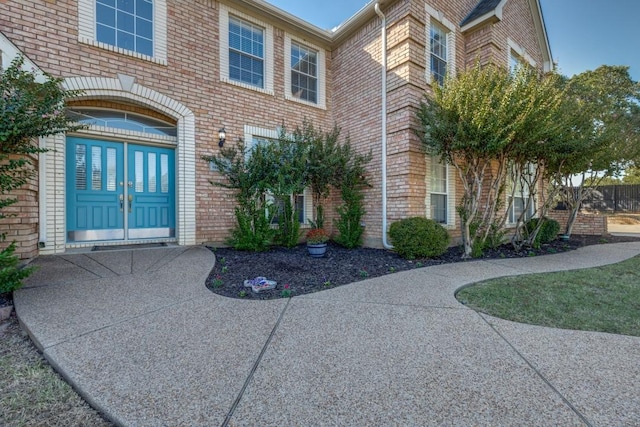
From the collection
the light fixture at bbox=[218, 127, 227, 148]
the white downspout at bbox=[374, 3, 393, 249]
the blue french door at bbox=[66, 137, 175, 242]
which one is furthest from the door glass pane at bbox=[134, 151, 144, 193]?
the white downspout at bbox=[374, 3, 393, 249]

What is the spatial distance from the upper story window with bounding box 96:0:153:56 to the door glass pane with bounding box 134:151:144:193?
2.11m

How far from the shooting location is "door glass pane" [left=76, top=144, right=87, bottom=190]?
5.61 m

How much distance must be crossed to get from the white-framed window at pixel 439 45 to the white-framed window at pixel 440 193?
2.14 metres

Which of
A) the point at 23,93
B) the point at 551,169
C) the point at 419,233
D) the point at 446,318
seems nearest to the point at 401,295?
the point at 446,318

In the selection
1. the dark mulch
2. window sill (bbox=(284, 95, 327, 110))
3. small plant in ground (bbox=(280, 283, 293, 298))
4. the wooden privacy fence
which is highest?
window sill (bbox=(284, 95, 327, 110))

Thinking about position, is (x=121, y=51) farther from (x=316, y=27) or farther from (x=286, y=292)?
(x=286, y=292)

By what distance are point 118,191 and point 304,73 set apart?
5.60 m

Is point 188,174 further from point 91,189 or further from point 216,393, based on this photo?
point 216,393

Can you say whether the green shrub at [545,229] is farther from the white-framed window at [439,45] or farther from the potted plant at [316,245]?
the potted plant at [316,245]

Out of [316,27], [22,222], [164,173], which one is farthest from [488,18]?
[22,222]

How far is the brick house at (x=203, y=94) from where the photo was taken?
5.16 meters

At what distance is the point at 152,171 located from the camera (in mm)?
6379

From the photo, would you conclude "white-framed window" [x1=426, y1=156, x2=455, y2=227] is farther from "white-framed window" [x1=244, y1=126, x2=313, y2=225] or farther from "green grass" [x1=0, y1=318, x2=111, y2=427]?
"green grass" [x1=0, y1=318, x2=111, y2=427]

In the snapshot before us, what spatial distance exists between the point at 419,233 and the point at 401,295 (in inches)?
95.2
